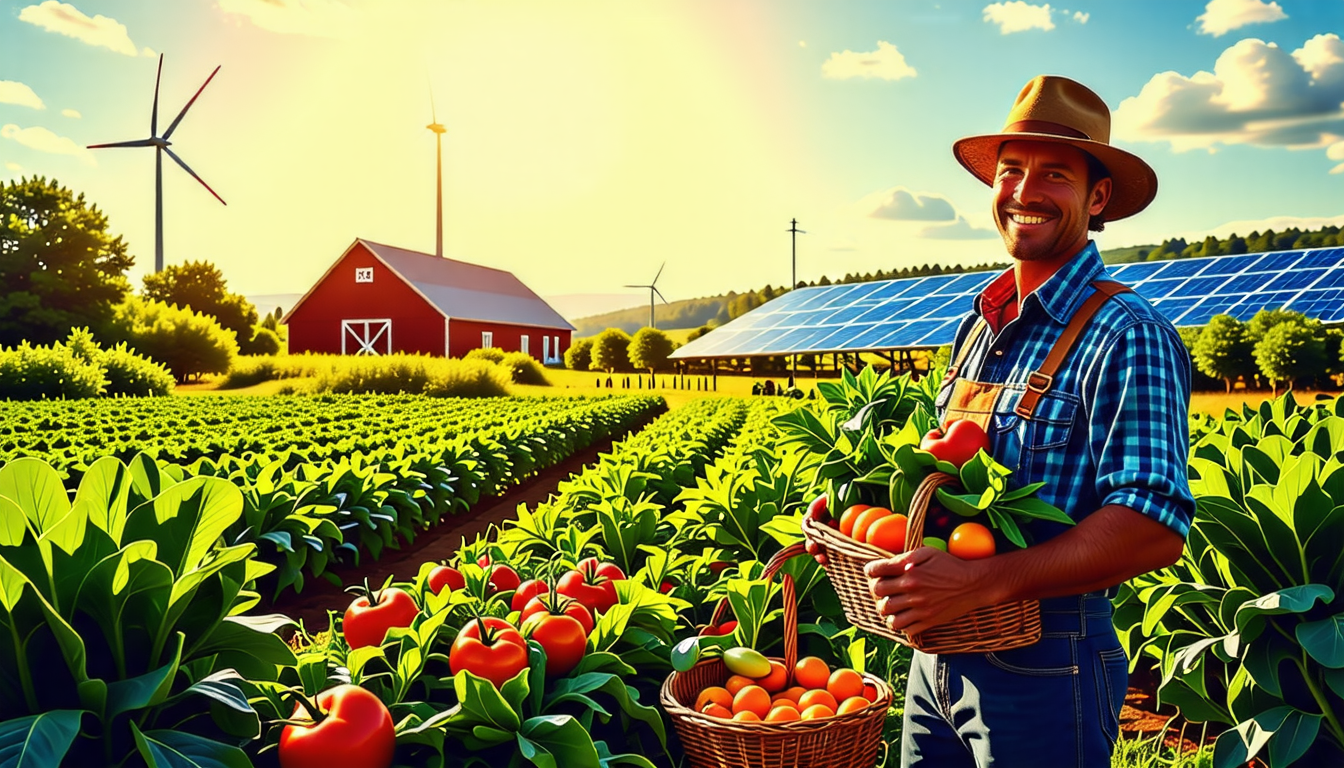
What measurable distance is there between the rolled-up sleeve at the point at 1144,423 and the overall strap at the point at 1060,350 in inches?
4.1

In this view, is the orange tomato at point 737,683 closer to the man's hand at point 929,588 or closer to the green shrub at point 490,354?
the man's hand at point 929,588

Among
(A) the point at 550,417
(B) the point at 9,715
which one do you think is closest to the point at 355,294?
(A) the point at 550,417

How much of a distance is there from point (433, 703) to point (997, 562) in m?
1.60

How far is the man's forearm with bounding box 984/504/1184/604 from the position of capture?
6.43 feet

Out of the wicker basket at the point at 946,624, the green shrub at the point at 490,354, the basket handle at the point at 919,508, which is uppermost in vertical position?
the green shrub at the point at 490,354

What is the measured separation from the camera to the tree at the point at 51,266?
38938 mm

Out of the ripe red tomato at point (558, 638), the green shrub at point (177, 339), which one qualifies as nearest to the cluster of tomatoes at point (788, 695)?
the ripe red tomato at point (558, 638)

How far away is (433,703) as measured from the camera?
2561 mm

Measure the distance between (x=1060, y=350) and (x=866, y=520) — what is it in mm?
636

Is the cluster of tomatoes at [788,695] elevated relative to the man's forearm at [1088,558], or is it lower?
lower

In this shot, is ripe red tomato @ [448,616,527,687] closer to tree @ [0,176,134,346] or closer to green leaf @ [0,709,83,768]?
green leaf @ [0,709,83,768]

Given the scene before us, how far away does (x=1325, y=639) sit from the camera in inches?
124

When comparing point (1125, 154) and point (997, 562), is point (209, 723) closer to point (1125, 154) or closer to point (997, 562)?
point (997, 562)

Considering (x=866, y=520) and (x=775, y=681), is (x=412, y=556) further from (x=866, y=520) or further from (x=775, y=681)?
(x=866, y=520)
